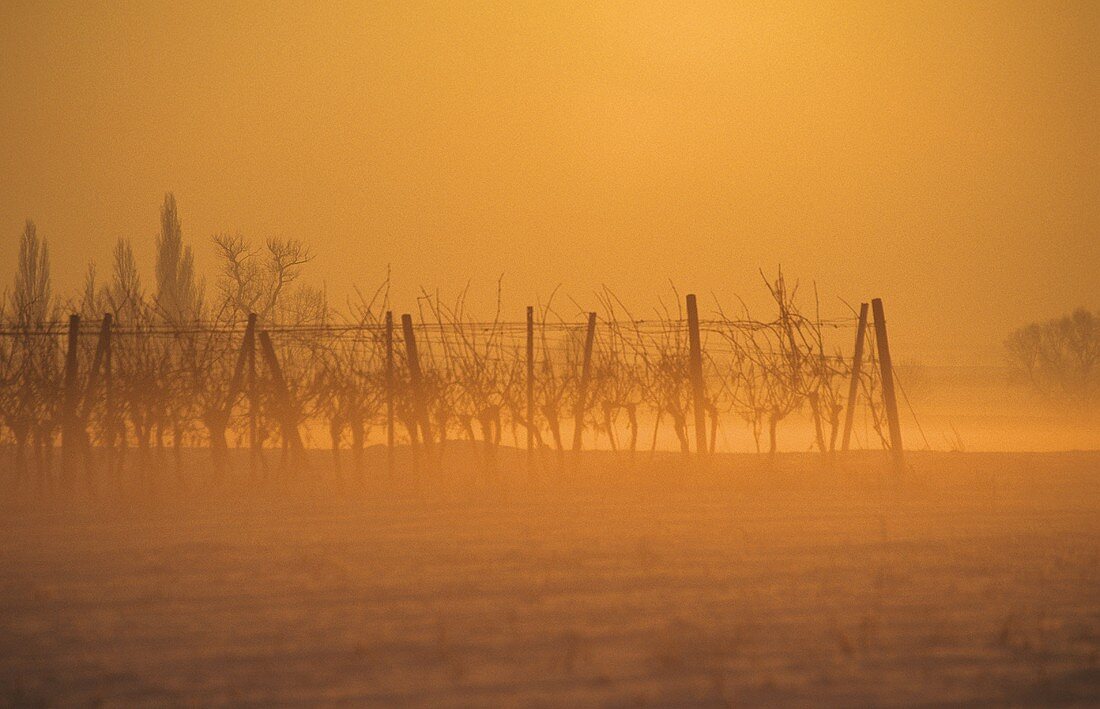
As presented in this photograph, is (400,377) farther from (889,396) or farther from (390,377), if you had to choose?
(889,396)

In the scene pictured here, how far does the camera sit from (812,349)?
434 inches

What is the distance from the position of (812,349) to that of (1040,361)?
32690mm

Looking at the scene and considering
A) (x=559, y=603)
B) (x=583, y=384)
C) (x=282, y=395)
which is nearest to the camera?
(x=559, y=603)

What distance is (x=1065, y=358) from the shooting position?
38312 mm

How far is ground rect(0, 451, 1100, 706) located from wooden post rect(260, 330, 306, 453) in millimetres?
1856

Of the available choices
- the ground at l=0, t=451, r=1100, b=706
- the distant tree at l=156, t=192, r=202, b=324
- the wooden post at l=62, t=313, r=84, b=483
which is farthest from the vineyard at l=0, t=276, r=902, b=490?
the distant tree at l=156, t=192, r=202, b=324

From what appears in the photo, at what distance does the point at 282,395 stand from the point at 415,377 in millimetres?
1301

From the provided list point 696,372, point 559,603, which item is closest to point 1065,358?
point 696,372

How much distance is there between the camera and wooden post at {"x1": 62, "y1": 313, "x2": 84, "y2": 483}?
372 inches

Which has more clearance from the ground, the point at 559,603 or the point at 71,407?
the point at 71,407

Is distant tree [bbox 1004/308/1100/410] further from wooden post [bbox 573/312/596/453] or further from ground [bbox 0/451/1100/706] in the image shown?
ground [bbox 0/451/1100/706]

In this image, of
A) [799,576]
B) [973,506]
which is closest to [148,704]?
[799,576]

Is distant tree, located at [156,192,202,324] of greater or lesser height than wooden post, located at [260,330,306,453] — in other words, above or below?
above

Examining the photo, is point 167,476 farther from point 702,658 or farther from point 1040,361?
point 1040,361
